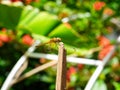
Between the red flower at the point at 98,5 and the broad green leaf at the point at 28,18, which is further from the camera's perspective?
the red flower at the point at 98,5

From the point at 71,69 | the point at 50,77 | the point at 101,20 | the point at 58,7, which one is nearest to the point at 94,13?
the point at 101,20

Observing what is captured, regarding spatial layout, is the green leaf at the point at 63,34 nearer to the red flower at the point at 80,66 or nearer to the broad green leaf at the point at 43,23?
the broad green leaf at the point at 43,23

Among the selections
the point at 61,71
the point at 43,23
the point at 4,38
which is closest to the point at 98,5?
the point at 4,38

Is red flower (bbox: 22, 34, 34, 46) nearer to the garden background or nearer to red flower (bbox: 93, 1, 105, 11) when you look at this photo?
the garden background

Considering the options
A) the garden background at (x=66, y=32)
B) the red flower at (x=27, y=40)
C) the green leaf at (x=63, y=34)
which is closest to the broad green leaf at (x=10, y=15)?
the garden background at (x=66, y=32)

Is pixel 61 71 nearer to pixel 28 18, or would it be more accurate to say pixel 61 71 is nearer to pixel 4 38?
pixel 28 18

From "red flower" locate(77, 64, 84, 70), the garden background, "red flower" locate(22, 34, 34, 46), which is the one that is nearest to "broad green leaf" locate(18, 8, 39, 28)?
the garden background

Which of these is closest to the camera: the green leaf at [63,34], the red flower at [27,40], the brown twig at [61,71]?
the brown twig at [61,71]

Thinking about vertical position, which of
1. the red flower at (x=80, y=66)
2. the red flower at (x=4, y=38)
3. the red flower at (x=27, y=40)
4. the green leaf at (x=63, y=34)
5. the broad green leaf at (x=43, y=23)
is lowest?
the green leaf at (x=63, y=34)

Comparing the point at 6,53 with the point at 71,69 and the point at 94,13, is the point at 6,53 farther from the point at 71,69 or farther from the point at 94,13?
the point at 94,13
